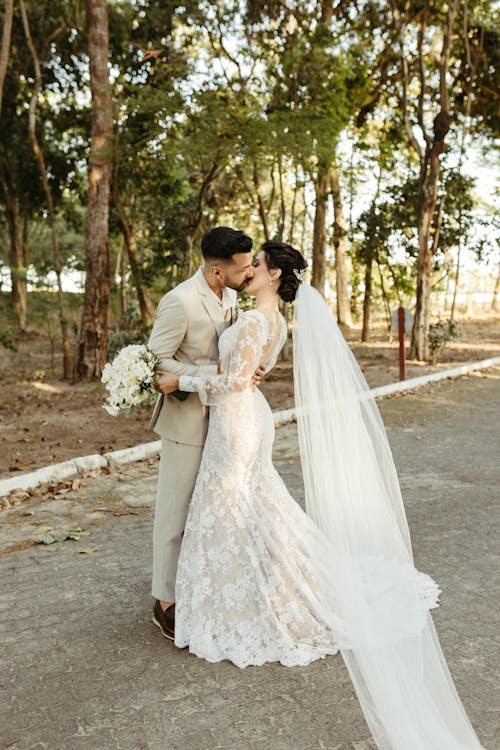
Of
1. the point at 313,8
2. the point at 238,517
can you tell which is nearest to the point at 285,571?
the point at 238,517

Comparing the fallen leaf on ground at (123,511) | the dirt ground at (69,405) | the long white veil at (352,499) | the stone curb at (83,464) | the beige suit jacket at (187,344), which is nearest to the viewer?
the long white veil at (352,499)

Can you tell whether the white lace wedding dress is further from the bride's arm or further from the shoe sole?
the shoe sole

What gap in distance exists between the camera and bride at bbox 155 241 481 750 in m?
3.70

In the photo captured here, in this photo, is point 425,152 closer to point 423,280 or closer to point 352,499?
point 423,280

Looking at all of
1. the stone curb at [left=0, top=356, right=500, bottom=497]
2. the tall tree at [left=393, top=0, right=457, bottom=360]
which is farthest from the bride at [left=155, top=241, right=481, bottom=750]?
the tall tree at [left=393, top=0, right=457, bottom=360]

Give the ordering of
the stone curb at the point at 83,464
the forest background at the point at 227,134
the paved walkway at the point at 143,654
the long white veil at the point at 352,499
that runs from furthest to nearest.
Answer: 1. the forest background at the point at 227,134
2. the stone curb at the point at 83,464
3. the long white veil at the point at 352,499
4. the paved walkway at the point at 143,654

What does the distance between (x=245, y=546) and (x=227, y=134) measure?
1024 centimetres

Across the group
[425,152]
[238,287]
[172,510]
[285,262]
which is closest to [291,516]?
[172,510]

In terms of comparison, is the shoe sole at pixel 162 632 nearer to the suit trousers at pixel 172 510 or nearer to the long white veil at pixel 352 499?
the suit trousers at pixel 172 510

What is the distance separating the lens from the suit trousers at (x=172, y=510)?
3.97 m

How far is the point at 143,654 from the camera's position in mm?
3707

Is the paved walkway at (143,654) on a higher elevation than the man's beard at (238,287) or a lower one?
lower

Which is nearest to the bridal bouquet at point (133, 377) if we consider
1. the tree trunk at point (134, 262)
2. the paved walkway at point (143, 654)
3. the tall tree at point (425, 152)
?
the paved walkway at point (143, 654)

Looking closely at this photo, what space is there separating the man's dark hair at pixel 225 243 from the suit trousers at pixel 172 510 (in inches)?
43.5
